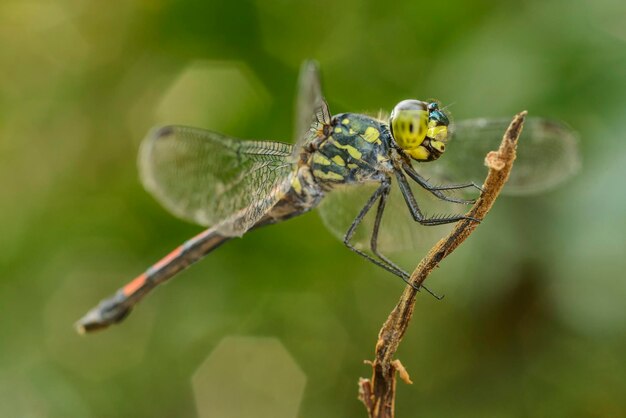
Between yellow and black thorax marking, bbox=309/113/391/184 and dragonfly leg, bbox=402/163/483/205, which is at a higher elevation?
yellow and black thorax marking, bbox=309/113/391/184

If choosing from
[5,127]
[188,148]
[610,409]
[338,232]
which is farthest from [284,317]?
[5,127]

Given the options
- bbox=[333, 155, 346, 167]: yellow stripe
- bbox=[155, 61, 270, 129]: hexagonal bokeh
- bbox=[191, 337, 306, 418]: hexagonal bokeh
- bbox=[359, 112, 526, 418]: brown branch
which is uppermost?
bbox=[155, 61, 270, 129]: hexagonal bokeh

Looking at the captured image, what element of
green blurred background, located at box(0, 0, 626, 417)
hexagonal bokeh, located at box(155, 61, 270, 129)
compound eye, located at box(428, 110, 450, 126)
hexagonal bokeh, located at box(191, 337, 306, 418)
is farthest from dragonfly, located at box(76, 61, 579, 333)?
hexagonal bokeh, located at box(191, 337, 306, 418)

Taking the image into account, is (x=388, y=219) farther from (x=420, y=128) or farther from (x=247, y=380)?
(x=247, y=380)

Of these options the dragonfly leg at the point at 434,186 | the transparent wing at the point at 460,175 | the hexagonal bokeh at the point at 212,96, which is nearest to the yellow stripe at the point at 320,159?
the transparent wing at the point at 460,175

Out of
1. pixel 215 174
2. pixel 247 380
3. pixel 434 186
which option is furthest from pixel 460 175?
pixel 247 380

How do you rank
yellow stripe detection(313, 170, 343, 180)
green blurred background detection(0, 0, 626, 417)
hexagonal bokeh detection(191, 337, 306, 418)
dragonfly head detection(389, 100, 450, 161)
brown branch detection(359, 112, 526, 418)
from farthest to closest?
hexagonal bokeh detection(191, 337, 306, 418)
green blurred background detection(0, 0, 626, 417)
yellow stripe detection(313, 170, 343, 180)
dragonfly head detection(389, 100, 450, 161)
brown branch detection(359, 112, 526, 418)

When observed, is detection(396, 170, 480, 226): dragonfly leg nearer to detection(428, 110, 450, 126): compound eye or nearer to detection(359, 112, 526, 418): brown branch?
detection(428, 110, 450, 126): compound eye

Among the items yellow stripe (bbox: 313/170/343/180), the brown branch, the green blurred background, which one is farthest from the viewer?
the green blurred background
